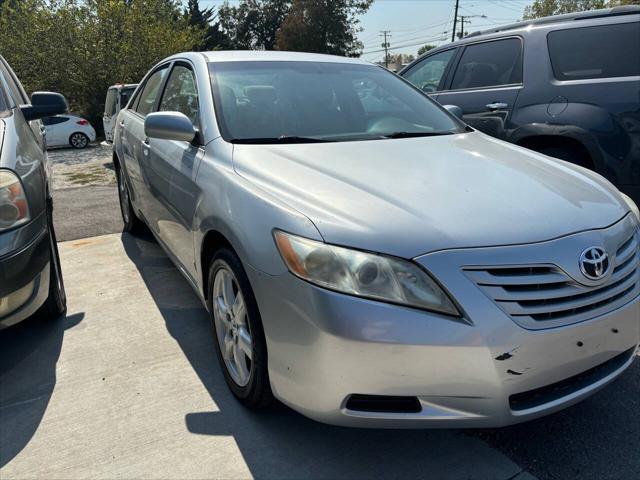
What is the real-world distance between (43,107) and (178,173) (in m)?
1.52

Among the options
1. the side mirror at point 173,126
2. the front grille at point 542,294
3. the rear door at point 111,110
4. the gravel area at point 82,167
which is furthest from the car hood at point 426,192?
the rear door at point 111,110

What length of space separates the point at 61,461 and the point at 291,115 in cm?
193

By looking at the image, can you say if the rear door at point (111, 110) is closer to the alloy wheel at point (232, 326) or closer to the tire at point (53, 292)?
the tire at point (53, 292)

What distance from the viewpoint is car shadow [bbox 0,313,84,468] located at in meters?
2.31

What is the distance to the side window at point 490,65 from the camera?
464cm

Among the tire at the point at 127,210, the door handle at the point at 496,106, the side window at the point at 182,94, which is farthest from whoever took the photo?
the tire at the point at 127,210

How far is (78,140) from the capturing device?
16.2 meters

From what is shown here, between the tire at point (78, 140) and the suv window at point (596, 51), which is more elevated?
the suv window at point (596, 51)

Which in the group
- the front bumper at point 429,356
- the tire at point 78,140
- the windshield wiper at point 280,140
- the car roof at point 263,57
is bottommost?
the tire at point 78,140

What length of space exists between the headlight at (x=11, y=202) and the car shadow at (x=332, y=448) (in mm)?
1175

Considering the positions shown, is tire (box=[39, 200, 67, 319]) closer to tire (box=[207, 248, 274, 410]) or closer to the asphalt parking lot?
the asphalt parking lot

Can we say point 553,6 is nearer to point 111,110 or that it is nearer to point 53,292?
point 111,110

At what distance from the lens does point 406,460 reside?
6.89 ft

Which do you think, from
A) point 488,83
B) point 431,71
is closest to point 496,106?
point 488,83
